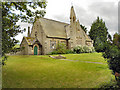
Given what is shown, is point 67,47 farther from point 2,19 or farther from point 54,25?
point 2,19

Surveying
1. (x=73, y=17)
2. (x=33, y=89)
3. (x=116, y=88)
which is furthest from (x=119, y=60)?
(x=73, y=17)

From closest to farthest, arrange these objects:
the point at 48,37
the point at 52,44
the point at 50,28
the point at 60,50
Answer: the point at 48,37 < the point at 60,50 < the point at 52,44 < the point at 50,28

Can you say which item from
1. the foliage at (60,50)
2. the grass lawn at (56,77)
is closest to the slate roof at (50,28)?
the foliage at (60,50)

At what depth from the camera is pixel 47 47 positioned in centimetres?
2561

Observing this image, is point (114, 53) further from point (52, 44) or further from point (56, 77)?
point (52, 44)

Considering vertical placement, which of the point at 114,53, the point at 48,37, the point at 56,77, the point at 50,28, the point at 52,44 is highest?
the point at 50,28

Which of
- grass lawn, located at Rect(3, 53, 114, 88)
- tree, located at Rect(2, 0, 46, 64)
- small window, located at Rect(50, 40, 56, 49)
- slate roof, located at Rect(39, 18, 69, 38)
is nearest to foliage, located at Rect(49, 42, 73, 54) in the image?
small window, located at Rect(50, 40, 56, 49)

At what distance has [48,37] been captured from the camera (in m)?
25.4

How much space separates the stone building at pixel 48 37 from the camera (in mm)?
24375

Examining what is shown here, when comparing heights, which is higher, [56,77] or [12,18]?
[12,18]

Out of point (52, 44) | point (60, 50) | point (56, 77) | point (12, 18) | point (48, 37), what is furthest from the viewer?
point (52, 44)

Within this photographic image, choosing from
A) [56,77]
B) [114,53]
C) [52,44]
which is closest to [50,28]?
[52,44]

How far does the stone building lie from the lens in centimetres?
2438

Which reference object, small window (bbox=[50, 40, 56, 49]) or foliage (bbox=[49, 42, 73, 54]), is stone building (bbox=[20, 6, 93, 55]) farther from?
foliage (bbox=[49, 42, 73, 54])
